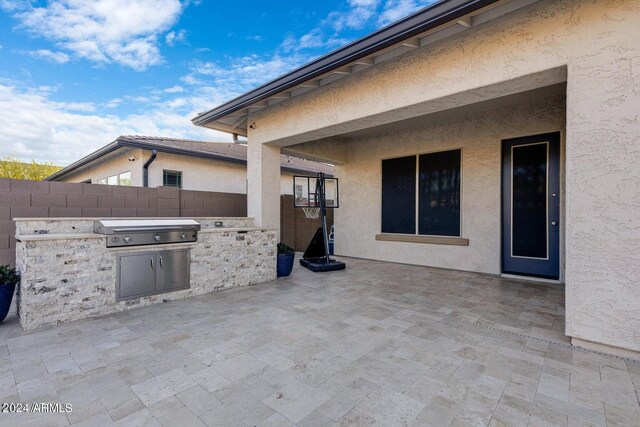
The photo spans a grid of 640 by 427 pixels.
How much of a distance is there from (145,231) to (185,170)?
5.40 m

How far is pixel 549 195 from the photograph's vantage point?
539cm

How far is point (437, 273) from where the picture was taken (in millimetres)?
6113

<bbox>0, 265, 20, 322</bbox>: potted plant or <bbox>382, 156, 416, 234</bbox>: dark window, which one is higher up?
<bbox>382, 156, 416, 234</bbox>: dark window

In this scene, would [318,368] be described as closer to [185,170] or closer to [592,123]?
[592,123]

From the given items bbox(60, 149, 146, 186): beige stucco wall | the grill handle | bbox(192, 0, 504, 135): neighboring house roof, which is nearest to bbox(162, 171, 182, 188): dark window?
bbox(60, 149, 146, 186): beige stucco wall

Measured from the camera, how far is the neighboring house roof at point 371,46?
2904mm

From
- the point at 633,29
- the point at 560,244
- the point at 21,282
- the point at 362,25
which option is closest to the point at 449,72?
the point at 633,29

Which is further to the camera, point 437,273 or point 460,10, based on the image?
point 437,273

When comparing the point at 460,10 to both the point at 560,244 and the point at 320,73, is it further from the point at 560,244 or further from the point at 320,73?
the point at 560,244

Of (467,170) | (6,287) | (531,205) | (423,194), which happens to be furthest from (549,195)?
(6,287)

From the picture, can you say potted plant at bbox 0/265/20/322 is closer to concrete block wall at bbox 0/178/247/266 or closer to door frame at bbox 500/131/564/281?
concrete block wall at bbox 0/178/247/266

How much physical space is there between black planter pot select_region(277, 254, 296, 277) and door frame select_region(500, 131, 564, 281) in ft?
13.9

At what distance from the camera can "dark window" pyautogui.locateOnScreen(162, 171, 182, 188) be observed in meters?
8.47

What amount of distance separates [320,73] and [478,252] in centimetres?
475
